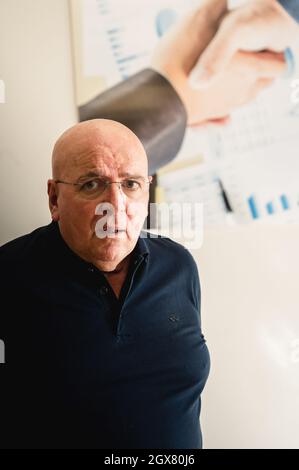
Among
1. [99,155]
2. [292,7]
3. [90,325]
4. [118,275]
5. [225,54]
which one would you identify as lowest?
[90,325]

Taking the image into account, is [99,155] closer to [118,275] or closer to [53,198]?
[53,198]

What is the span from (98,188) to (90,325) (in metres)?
0.33

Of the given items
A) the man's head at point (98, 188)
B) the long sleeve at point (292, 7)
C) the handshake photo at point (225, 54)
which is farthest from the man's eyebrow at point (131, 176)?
the long sleeve at point (292, 7)

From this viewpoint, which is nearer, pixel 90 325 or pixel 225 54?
pixel 90 325

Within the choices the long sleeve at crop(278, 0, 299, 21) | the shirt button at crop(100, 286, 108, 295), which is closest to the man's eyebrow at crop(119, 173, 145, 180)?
the shirt button at crop(100, 286, 108, 295)

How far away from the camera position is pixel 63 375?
3.07ft

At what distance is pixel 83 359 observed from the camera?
3.09 ft

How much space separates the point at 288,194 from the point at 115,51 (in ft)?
2.37

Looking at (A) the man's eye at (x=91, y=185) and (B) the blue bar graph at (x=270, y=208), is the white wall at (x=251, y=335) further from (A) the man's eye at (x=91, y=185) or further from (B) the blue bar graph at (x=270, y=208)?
(A) the man's eye at (x=91, y=185)

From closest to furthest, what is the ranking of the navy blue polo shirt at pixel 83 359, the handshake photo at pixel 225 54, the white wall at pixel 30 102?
1. the navy blue polo shirt at pixel 83 359
2. the white wall at pixel 30 102
3. the handshake photo at pixel 225 54

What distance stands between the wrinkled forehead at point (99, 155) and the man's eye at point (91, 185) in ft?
0.09

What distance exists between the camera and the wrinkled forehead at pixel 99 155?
3.12 ft

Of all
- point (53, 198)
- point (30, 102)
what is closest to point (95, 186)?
point (53, 198)

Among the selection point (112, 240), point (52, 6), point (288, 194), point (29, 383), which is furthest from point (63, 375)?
point (52, 6)
